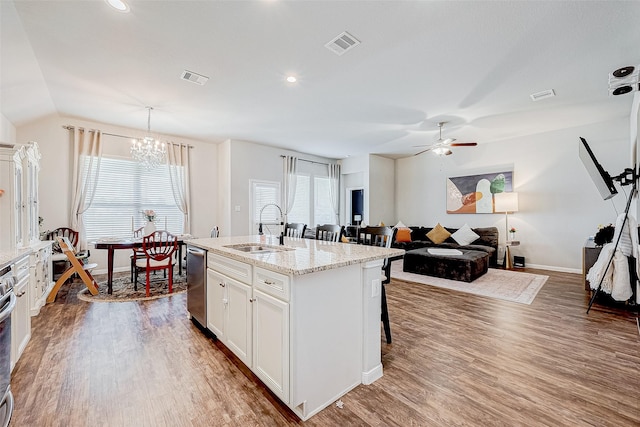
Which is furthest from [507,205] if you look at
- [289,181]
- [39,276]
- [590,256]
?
[39,276]

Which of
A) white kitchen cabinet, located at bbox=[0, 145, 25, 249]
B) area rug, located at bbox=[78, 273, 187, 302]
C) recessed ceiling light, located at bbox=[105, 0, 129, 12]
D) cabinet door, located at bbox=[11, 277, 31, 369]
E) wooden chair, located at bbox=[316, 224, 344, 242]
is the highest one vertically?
recessed ceiling light, located at bbox=[105, 0, 129, 12]

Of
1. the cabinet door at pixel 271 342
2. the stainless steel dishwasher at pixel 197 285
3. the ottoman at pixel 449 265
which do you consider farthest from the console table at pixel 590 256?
the stainless steel dishwasher at pixel 197 285

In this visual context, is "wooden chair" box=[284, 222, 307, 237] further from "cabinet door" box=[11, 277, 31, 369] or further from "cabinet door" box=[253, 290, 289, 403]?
"cabinet door" box=[11, 277, 31, 369]

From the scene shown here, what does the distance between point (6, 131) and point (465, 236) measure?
27.7 feet

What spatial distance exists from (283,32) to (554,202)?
6.31 m

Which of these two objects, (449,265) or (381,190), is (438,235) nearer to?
(449,265)

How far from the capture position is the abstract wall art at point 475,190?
20.8 feet

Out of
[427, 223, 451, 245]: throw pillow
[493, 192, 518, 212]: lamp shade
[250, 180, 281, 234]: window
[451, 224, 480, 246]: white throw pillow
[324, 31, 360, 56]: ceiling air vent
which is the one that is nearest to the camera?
[324, 31, 360, 56]: ceiling air vent

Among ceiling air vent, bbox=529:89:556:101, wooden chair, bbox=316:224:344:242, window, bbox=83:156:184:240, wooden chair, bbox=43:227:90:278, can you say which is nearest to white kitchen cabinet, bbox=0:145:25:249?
wooden chair, bbox=43:227:90:278

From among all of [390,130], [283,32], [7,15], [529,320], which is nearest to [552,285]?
Result: [529,320]

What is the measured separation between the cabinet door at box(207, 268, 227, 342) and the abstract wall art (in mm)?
6410

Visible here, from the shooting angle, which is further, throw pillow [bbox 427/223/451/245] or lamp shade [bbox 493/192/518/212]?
throw pillow [bbox 427/223/451/245]

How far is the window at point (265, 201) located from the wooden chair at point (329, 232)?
346cm

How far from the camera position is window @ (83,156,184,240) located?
5.23 metres
